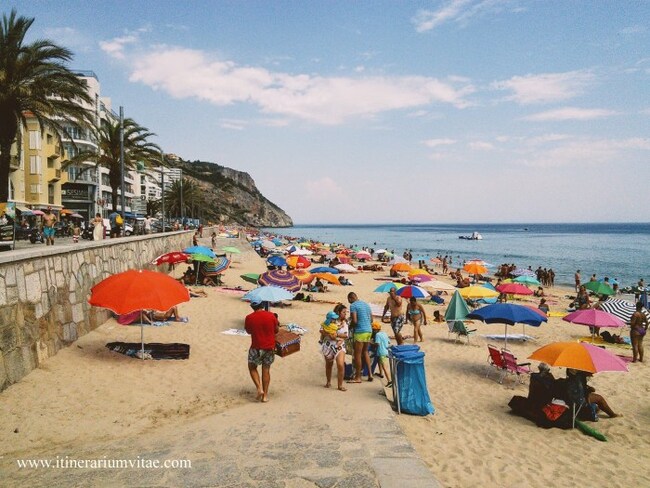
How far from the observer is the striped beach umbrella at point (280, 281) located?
575 inches

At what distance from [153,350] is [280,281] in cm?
598

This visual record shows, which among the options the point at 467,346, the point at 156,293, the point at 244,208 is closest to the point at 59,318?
the point at 156,293

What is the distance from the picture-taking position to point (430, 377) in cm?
979

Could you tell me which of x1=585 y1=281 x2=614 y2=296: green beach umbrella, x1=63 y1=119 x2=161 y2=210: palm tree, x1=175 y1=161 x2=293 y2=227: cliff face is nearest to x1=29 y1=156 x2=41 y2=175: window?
x1=63 y1=119 x2=161 y2=210: palm tree

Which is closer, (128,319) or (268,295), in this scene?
(128,319)

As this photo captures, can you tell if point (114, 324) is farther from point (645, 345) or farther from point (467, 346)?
point (645, 345)

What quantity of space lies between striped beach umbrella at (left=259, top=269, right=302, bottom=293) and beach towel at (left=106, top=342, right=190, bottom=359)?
5.31m

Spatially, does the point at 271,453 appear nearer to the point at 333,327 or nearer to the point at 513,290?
the point at 333,327

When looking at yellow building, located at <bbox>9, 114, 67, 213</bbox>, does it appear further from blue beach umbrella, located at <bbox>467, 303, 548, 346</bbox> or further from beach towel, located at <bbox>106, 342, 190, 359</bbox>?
blue beach umbrella, located at <bbox>467, 303, 548, 346</bbox>

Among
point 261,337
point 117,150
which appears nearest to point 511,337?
point 261,337

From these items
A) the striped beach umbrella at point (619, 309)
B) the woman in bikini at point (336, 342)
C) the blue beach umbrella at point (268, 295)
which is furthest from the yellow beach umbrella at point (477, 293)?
the woman in bikini at point (336, 342)

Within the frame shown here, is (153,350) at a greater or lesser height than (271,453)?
lesser

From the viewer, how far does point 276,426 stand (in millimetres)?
5785

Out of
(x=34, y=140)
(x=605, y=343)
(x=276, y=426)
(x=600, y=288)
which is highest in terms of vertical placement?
(x=34, y=140)
